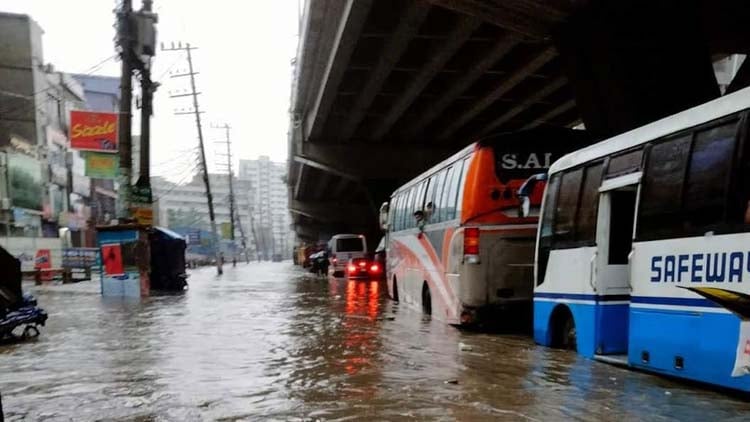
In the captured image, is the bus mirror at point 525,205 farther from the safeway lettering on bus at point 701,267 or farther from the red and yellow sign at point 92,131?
the red and yellow sign at point 92,131

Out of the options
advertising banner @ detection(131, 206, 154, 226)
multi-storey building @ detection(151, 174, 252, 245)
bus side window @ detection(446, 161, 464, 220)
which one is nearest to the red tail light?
bus side window @ detection(446, 161, 464, 220)

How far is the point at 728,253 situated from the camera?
16.5 ft

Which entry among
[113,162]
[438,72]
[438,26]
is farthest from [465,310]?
[113,162]

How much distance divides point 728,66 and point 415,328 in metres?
40.4

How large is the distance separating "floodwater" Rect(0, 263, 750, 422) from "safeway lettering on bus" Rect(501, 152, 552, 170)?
8.51ft

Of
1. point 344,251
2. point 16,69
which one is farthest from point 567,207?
point 16,69

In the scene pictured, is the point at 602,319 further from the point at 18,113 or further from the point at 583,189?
the point at 18,113

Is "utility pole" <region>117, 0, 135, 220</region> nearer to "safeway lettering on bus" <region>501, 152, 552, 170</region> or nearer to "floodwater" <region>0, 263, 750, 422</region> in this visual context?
"floodwater" <region>0, 263, 750, 422</region>

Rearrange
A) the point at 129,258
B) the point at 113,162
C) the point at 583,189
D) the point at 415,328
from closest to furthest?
the point at 583,189
the point at 415,328
the point at 129,258
the point at 113,162

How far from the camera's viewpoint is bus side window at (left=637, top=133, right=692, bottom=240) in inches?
227

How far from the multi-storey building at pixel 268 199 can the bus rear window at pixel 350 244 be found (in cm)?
9369

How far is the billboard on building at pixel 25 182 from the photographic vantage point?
39250mm

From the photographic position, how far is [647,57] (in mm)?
12828

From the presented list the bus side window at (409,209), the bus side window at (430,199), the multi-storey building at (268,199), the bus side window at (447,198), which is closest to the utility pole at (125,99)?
the bus side window at (409,209)
